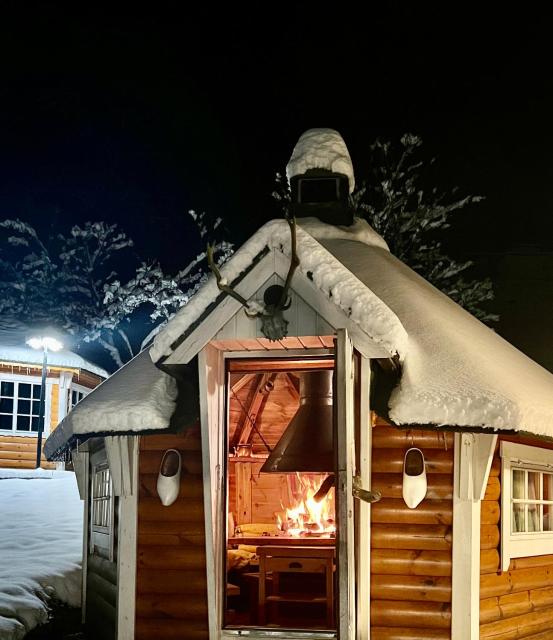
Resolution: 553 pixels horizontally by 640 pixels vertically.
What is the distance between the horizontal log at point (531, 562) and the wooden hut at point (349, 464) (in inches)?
0.9

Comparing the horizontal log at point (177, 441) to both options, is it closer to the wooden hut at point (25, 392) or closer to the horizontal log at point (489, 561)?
the horizontal log at point (489, 561)

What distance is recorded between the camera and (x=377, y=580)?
675 cm

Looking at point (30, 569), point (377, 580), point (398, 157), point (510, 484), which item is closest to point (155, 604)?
point (377, 580)

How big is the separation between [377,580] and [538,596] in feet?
7.19

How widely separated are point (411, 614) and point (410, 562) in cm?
41

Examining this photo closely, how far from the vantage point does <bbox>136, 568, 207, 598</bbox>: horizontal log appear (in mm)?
7129

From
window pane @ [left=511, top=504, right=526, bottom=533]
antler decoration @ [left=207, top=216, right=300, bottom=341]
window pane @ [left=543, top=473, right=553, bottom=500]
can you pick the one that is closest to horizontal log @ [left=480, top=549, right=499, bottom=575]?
window pane @ [left=511, top=504, right=526, bottom=533]

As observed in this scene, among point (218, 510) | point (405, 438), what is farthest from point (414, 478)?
point (218, 510)

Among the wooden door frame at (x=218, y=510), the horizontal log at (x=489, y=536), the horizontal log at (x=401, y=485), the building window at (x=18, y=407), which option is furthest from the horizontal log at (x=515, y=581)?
the building window at (x=18, y=407)

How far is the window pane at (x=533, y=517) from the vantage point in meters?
7.98

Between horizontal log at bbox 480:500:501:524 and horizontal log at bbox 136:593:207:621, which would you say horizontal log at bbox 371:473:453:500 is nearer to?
horizontal log at bbox 480:500:501:524

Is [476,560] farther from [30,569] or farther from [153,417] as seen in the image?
[30,569]

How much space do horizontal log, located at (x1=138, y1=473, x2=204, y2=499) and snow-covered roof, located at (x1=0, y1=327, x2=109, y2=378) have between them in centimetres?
1783

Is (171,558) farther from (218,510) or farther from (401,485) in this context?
(401,485)
